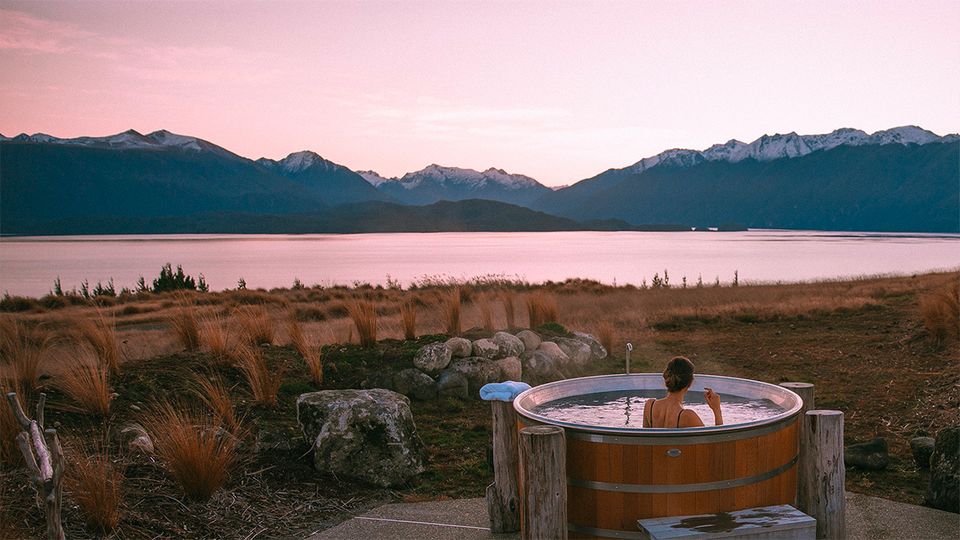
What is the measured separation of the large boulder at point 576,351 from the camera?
9641mm

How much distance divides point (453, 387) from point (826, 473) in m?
4.83

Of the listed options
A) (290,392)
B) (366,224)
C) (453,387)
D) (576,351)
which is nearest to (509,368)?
(453,387)

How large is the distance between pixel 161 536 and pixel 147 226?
209580 mm

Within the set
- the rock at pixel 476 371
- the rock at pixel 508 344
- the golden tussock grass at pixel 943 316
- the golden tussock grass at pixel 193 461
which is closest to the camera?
the golden tussock grass at pixel 193 461

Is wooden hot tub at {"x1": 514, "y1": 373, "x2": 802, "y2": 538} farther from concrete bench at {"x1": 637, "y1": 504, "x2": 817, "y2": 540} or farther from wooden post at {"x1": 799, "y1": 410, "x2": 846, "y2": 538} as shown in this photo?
wooden post at {"x1": 799, "y1": 410, "x2": 846, "y2": 538}

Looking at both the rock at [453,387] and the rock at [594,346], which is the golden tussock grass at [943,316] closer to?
the rock at [594,346]

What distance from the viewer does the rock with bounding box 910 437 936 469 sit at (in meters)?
A: 5.68

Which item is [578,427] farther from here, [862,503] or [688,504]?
[862,503]

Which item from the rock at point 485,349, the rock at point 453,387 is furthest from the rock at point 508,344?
the rock at point 453,387

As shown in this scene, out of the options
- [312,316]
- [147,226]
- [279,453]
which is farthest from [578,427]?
[147,226]

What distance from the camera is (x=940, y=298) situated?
991 centimetres

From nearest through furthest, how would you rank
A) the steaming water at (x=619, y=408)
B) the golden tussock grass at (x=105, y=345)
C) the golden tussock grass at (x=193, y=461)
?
1. the golden tussock grass at (x=193, y=461)
2. the steaming water at (x=619, y=408)
3. the golden tussock grass at (x=105, y=345)

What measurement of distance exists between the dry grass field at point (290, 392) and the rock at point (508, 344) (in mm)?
1025

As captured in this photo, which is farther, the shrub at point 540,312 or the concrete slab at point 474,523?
the shrub at point 540,312
